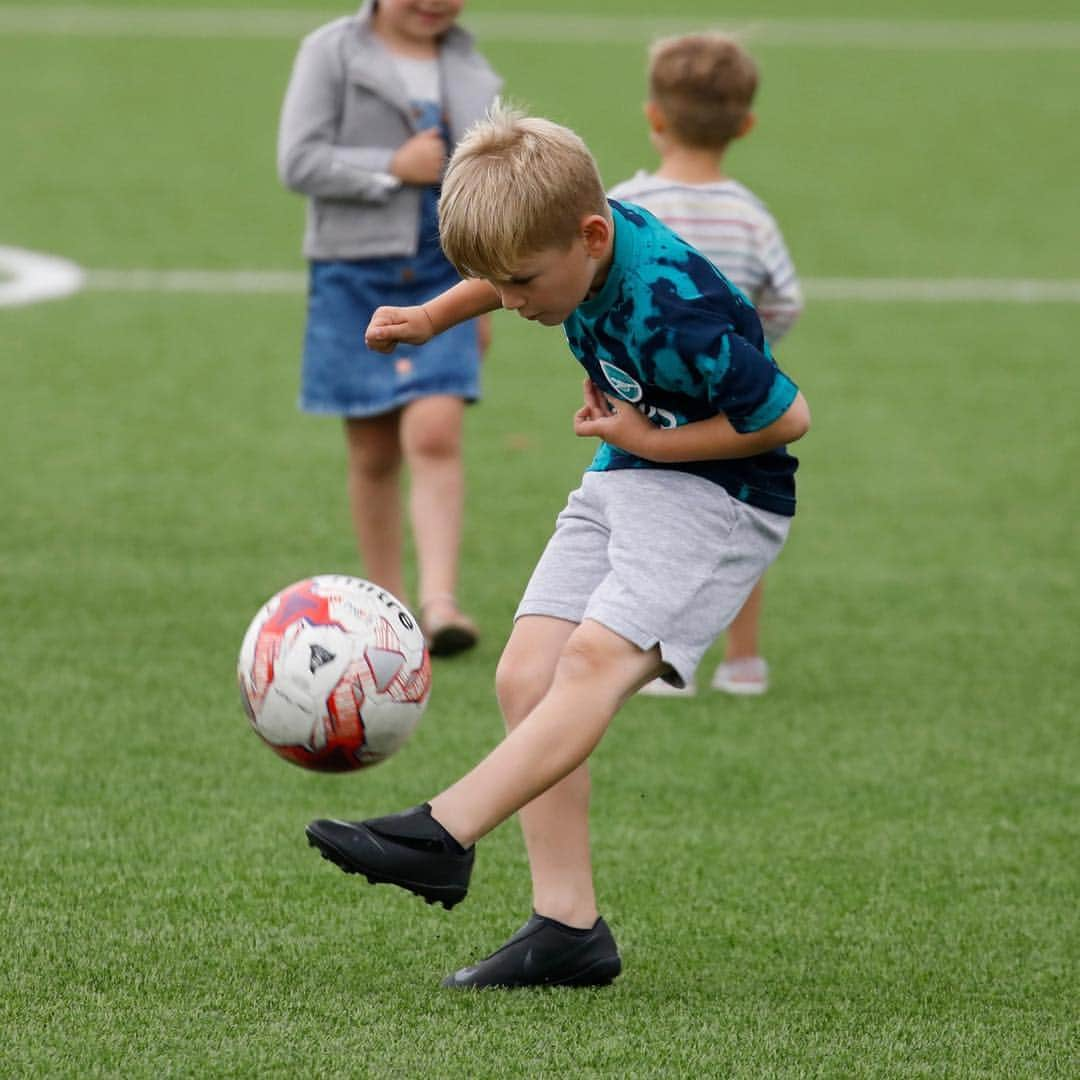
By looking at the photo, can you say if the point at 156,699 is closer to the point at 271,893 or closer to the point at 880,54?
the point at 271,893

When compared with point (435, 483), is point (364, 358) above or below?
above

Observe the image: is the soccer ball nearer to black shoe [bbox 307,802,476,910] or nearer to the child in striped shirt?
black shoe [bbox 307,802,476,910]

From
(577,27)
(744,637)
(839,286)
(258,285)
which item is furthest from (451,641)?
(577,27)

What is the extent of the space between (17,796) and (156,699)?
79 centimetres

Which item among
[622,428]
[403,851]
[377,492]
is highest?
[622,428]

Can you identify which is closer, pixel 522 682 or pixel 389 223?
pixel 522 682

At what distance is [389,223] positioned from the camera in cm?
595

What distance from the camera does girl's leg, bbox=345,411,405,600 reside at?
6141 mm

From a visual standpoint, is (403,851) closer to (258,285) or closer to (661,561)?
(661,561)

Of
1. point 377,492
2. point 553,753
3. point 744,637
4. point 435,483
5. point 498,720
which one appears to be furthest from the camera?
point 377,492

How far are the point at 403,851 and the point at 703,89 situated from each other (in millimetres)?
2646

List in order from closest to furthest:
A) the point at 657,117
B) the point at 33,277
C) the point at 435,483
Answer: the point at 657,117 → the point at 435,483 → the point at 33,277

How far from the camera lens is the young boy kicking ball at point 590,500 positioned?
133 inches

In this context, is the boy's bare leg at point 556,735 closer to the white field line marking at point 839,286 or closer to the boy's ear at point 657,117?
the boy's ear at point 657,117
